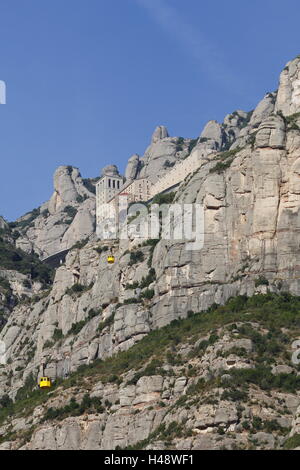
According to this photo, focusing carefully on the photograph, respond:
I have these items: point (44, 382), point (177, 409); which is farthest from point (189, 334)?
point (44, 382)

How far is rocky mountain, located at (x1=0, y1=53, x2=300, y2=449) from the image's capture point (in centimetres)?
10781

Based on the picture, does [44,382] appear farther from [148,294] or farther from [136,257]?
[136,257]

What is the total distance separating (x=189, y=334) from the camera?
409 ft

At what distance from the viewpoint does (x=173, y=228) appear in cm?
14112

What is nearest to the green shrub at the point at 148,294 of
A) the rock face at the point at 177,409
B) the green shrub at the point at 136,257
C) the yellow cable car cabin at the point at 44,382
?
the green shrub at the point at 136,257

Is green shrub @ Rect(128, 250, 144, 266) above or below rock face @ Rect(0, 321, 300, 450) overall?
above

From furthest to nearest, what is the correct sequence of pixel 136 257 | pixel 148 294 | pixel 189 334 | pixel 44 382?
pixel 136 257 → pixel 148 294 → pixel 44 382 → pixel 189 334

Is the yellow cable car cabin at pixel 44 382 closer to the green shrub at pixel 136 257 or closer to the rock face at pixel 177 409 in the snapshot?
the rock face at pixel 177 409

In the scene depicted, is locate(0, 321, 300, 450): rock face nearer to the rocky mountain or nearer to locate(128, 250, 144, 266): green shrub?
the rocky mountain

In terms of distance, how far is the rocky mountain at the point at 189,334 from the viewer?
10781 centimetres

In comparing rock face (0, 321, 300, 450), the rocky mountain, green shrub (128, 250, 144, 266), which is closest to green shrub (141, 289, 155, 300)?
the rocky mountain
